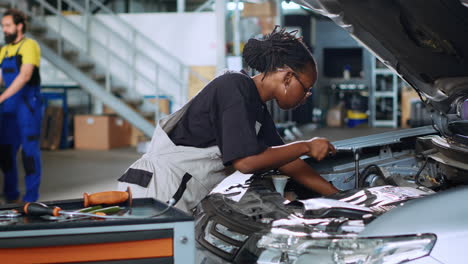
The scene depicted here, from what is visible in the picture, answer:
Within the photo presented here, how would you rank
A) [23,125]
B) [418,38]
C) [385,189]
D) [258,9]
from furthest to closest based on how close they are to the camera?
[258,9]
[23,125]
[418,38]
[385,189]

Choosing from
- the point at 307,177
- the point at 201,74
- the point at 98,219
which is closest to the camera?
the point at 98,219

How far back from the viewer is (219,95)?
1.96 m

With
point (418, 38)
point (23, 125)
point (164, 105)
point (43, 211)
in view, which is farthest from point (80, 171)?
point (43, 211)

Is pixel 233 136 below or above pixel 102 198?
above

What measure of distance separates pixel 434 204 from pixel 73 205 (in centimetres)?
93

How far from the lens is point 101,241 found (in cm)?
134

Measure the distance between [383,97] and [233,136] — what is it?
1325 cm

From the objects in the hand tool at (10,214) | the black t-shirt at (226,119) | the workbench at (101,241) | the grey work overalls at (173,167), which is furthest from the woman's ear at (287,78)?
the hand tool at (10,214)

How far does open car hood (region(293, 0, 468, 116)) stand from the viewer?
84.0 inches

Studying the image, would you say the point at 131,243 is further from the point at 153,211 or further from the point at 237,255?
the point at 237,255

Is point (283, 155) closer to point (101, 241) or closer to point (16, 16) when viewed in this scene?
point (101, 241)

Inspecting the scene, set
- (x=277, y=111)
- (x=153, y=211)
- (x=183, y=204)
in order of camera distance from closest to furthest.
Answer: (x=153, y=211) < (x=183, y=204) < (x=277, y=111)

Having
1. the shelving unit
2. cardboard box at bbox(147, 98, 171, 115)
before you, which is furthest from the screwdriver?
the shelving unit

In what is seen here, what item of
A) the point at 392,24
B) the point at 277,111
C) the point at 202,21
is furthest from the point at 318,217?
the point at 277,111
